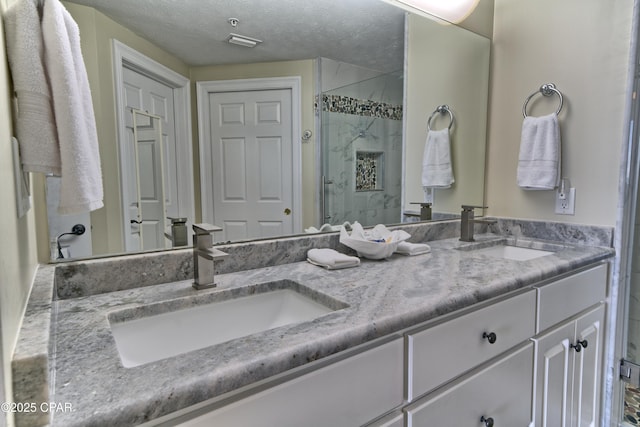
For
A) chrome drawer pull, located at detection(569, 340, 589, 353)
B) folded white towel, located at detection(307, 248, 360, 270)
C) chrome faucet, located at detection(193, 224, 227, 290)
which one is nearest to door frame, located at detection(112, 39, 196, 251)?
chrome faucet, located at detection(193, 224, 227, 290)

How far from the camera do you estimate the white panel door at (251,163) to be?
1183 mm

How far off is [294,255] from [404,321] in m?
0.57

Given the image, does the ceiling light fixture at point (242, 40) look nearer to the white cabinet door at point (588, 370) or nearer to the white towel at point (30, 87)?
the white towel at point (30, 87)

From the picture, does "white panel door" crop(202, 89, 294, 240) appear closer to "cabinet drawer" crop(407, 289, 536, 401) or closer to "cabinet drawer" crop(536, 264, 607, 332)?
"cabinet drawer" crop(407, 289, 536, 401)

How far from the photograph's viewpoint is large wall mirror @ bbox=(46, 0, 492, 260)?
98cm

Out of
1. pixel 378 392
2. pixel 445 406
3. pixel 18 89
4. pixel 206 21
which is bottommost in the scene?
pixel 445 406

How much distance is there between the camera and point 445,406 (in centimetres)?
88

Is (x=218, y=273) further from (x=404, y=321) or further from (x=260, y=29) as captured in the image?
(x=260, y=29)

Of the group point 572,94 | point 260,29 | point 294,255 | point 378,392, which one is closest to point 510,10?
point 572,94

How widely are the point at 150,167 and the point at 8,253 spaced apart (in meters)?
0.55

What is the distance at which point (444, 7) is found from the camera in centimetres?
168

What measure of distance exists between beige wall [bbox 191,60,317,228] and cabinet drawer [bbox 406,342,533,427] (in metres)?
0.71

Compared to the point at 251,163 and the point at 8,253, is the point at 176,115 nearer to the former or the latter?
the point at 251,163

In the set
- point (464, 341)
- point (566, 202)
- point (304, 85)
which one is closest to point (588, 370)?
point (566, 202)
